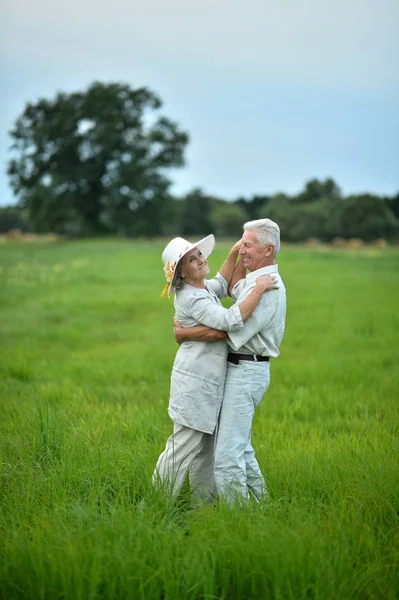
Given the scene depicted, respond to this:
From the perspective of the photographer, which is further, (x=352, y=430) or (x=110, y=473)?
(x=352, y=430)

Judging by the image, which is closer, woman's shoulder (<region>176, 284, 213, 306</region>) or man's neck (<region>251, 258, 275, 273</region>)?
woman's shoulder (<region>176, 284, 213, 306</region>)

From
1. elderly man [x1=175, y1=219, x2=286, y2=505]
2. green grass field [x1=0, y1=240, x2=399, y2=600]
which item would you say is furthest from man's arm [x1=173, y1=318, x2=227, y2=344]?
green grass field [x1=0, y1=240, x2=399, y2=600]

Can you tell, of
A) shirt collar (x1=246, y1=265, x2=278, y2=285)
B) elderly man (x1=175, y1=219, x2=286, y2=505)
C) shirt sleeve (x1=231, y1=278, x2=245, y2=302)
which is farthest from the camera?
shirt sleeve (x1=231, y1=278, x2=245, y2=302)

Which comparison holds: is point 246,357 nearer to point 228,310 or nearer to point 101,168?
point 228,310

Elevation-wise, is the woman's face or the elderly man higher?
the woman's face

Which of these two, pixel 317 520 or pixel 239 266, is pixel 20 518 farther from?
pixel 239 266

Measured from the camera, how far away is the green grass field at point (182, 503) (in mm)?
3656

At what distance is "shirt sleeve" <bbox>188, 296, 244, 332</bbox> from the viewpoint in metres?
4.47

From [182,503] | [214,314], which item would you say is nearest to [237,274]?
[214,314]

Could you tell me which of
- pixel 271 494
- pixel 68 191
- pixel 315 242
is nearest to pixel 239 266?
pixel 271 494

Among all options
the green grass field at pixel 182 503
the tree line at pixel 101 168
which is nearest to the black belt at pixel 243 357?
the green grass field at pixel 182 503

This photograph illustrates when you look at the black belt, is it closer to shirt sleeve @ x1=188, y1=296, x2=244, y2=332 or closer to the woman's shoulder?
shirt sleeve @ x1=188, y1=296, x2=244, y2=332

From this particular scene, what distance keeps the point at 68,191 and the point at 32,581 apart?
61414 mm

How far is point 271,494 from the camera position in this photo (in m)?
5.00
